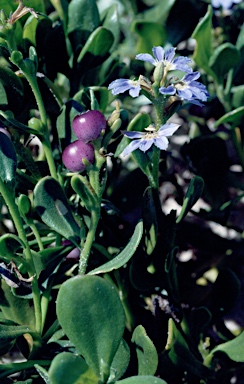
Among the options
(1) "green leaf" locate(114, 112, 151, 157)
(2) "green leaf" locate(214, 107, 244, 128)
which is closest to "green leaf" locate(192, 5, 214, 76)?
(2) "green leaf" locate(214, 107, 244, 128)

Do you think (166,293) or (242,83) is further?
(242,83)

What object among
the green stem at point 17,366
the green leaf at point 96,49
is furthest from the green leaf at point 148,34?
the green stem at point 17,366

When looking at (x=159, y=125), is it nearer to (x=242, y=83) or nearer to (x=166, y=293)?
(x=166, y=293)

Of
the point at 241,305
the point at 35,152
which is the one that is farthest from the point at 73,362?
the point at 241,305

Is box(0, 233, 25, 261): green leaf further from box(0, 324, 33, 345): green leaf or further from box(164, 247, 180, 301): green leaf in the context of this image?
box(164, 247, 180, 301): green leaf

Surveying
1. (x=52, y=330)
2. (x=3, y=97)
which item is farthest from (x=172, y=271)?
(x=3, y=97)

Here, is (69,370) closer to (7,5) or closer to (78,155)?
(78,155)
